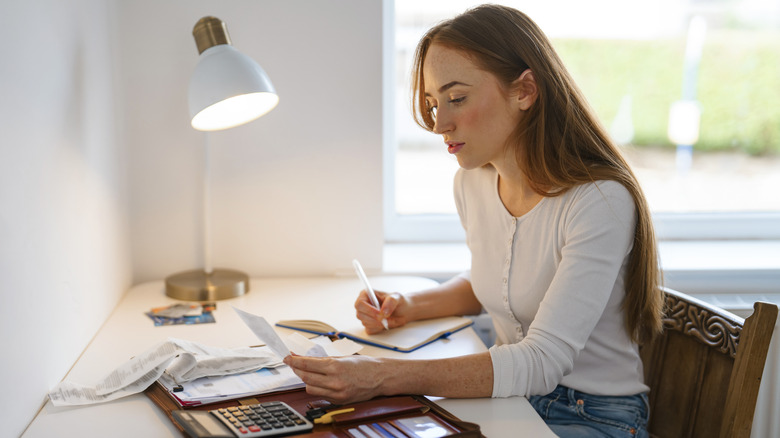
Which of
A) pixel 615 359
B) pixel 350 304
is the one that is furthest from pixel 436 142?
pixel 615 359

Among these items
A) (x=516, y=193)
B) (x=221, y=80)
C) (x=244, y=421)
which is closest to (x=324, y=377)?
(x=244, y=421)

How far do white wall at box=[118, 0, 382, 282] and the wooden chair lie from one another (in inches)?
31.1

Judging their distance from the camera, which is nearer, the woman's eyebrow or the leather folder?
the leather folder

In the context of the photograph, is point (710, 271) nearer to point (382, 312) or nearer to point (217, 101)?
point (382, 312)

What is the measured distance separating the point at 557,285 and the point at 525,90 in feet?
1.19

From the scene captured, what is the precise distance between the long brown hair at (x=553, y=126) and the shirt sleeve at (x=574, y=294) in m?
0.05

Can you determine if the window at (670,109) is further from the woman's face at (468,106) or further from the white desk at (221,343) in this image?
the woman's face at (468,106)

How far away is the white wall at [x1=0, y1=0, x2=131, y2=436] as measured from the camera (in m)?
0.99

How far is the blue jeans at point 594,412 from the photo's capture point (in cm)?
121

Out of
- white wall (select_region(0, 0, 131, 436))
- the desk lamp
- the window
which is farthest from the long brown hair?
the window

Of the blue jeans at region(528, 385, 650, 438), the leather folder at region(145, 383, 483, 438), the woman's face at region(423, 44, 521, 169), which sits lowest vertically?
the blue jeans at region(528, 385, 650, 438)

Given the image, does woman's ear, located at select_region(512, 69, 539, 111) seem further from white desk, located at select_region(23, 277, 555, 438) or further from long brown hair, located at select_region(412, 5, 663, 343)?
white desk, located at select_region(23, 277, 555, 438)

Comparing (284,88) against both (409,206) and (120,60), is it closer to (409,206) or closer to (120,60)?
(120,60)

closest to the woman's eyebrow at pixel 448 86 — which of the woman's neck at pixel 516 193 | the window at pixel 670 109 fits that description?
the woman's neck at pixel 516 193
